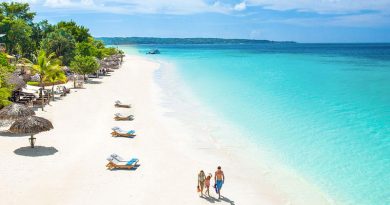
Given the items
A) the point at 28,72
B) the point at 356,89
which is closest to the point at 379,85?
the point at 356,89

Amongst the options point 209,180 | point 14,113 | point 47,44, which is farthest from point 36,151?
point 47,44

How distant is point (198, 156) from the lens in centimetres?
1695

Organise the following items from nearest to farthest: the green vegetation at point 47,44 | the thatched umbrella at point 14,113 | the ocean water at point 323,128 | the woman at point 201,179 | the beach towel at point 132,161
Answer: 1. the woman at point 201,179
2. the beach towel at point 132,161
3. the ocean water at point 323,128
4. the thatched umbrella at point 14,113
5. the green vegetation at point 47,44

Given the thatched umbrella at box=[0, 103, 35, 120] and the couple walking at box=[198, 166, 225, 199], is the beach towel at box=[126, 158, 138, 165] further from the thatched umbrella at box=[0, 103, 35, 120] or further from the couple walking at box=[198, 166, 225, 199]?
the thatched umbrella at box=[0, 103, 35, 120]

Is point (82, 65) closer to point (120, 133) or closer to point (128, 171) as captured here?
point (120, 133)

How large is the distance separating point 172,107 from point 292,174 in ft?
46.1

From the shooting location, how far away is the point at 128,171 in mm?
14570

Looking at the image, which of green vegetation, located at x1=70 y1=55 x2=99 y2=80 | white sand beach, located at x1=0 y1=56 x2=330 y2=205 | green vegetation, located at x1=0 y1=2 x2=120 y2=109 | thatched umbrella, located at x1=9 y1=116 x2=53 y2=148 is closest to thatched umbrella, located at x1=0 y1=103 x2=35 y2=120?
thatched umbrella, located at x1=9 y1=116 x2=53 y2=148

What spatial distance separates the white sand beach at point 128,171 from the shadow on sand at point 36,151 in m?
0.04

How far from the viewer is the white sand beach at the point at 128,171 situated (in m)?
12.4

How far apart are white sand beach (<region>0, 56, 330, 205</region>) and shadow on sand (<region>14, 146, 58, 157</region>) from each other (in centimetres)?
4

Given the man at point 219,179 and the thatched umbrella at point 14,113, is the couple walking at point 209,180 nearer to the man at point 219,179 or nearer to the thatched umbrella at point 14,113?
the man at point 219,179

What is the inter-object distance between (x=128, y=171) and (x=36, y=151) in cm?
469

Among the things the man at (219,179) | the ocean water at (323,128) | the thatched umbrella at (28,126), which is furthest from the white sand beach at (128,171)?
the ocean water at (323,128)
